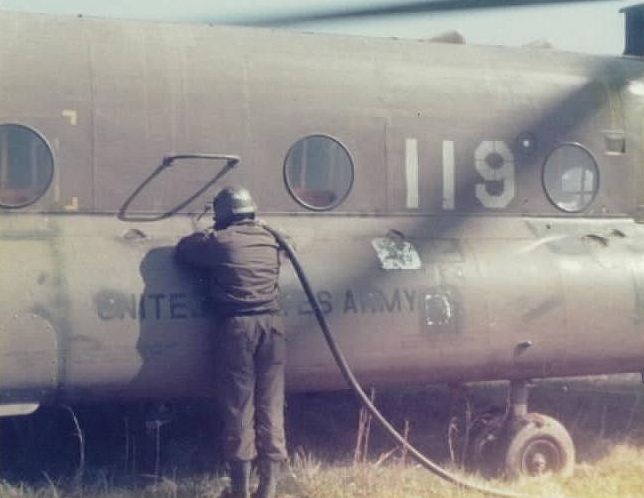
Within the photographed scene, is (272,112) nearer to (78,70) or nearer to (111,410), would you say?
(78,70)

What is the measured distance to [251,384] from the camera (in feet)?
19.4

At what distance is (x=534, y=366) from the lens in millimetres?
6816

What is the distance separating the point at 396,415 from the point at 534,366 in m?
2.09

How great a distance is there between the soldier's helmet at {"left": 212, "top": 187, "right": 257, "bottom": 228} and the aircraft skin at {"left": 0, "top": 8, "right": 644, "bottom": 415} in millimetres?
352

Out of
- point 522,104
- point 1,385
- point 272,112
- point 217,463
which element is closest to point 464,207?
point 522,104

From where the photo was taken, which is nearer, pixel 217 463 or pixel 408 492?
pixel 408 492

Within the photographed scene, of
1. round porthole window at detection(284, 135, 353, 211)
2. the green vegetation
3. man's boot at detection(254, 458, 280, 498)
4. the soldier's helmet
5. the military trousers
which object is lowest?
the green vegetation

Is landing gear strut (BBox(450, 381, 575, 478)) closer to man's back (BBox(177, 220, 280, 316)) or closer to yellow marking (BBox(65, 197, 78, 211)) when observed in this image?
man's back (BBox(177, 220, 280, 316))

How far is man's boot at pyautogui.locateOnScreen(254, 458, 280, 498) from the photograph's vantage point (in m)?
5.93

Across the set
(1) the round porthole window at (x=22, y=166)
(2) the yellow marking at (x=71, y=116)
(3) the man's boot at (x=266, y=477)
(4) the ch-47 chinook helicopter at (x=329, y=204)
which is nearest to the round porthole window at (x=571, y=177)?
(4) the ch-47 chinook helicopter at (x=329, y=204)

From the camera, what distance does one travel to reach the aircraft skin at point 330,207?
5840 millimetres

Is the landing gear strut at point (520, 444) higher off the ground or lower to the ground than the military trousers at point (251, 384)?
lower

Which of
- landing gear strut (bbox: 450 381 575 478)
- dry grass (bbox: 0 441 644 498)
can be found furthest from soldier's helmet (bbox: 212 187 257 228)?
landing gear strut (bbox: 450 381 575 478)

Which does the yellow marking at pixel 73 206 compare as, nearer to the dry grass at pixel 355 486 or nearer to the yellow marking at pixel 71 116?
the yellow marking at pixel 71 116
